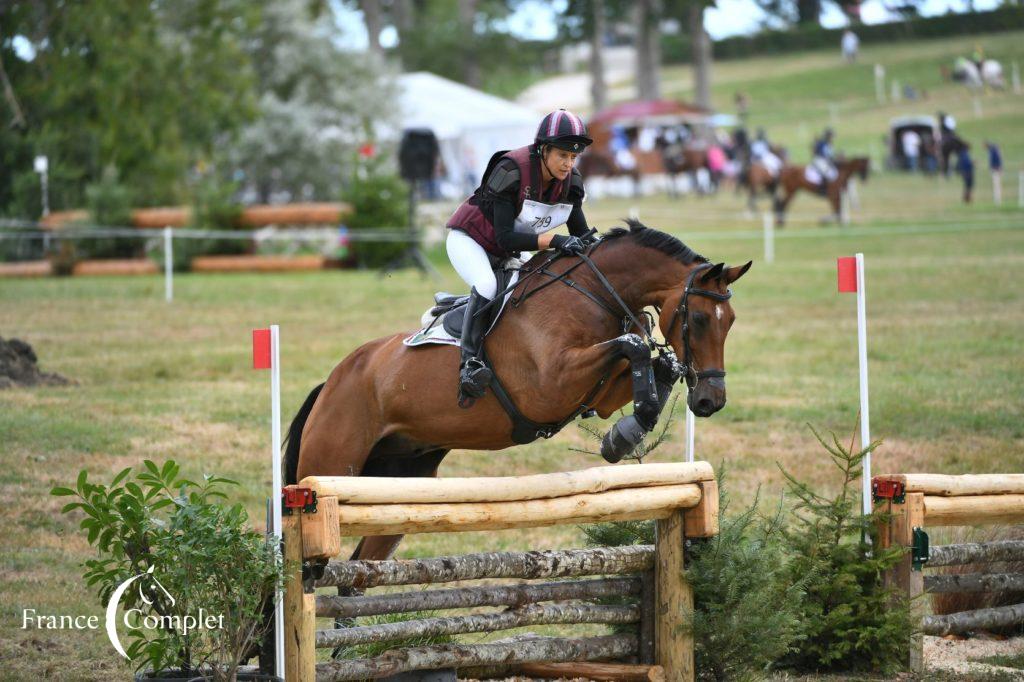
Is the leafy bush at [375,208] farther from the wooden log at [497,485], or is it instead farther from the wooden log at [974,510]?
the wooden log at [497,485]

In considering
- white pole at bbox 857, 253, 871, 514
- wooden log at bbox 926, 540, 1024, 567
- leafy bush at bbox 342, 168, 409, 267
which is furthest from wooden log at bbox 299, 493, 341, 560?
leafy bush at bbox 342, 168, 409, 267

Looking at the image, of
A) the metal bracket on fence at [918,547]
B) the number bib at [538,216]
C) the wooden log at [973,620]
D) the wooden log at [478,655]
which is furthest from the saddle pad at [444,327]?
the wooden log at [973,620]

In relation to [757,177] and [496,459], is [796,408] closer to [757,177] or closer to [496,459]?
[496,459]

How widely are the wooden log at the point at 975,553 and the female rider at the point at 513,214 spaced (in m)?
2.33

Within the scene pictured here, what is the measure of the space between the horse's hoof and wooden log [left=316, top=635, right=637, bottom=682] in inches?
32.9

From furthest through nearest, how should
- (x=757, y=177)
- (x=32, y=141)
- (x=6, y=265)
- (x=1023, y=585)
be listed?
(x=757, y=177), (x=32, y=141), (x=6, y=265), (x=1023, y=585)

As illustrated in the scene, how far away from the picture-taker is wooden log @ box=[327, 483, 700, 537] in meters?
4.76

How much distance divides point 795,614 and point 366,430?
2196 mm

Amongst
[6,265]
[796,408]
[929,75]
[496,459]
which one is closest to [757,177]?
[6,265]

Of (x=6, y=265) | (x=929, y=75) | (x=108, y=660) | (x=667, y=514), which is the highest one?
(x=929, y=75)

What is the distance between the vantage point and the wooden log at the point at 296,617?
181 inches

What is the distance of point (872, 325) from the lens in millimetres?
15234

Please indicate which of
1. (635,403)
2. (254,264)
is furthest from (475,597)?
(254,264)

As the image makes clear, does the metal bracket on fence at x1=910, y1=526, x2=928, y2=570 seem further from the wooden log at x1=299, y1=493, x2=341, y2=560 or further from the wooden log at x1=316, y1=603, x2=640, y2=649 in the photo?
the wooden log at x1=299, y1=493, x2=341, y2=560
